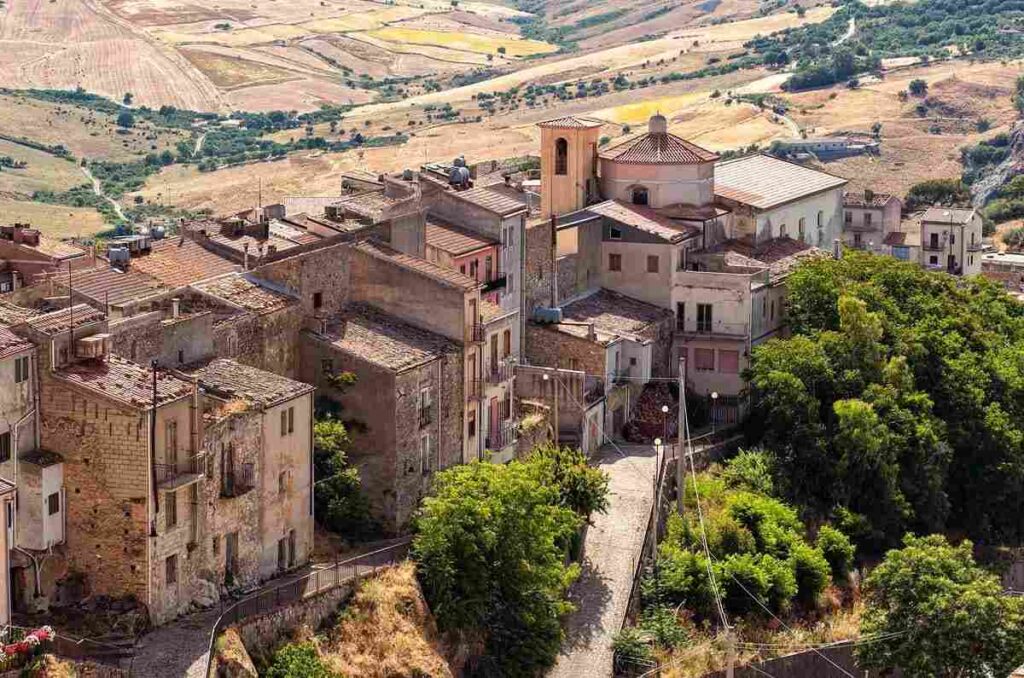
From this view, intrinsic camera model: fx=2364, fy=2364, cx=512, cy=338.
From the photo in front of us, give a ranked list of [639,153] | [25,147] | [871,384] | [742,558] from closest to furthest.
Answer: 1. [742,558]
2. [871,384]
3. [639,153]
4. [25,147]

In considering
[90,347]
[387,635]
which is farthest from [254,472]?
[90,347]

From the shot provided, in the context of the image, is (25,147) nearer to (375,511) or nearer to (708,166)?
(708,166)

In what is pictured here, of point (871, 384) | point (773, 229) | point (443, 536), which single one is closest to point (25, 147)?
point (773, 229)

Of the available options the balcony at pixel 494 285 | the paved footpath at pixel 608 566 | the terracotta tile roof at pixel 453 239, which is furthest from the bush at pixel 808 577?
the terracotta tile roof at pixel 453 239

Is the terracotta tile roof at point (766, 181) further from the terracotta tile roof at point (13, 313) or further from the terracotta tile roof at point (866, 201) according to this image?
the terracotta tile roof at point (13, 313)

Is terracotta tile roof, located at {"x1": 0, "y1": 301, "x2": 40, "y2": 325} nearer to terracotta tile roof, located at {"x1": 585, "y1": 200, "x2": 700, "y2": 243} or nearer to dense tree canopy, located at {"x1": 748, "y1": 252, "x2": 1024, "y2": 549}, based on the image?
dense tree canopy, located at {"x1": 748, "y1": 252, "x2": 1024, "y2": 549}

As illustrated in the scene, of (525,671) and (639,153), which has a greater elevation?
(639,153)

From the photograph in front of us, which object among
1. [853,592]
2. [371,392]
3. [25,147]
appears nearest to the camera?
[371,392]

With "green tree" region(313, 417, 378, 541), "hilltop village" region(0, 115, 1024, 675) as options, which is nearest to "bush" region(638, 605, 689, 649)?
"hilltop village" region(0, 115, 1024, 675)
